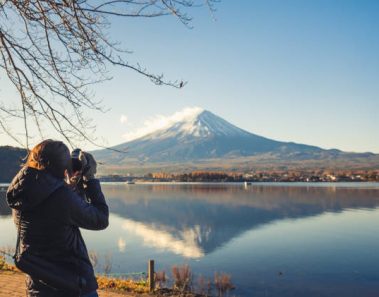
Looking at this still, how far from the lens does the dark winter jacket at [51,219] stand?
202cm

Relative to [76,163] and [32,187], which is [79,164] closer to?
[76,163]

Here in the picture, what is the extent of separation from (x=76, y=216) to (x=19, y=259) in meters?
0.36

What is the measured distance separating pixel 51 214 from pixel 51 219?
0.03m

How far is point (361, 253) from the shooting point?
18094 mm

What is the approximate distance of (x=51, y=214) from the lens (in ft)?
6.73

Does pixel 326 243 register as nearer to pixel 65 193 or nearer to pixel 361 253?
pixel 361 253

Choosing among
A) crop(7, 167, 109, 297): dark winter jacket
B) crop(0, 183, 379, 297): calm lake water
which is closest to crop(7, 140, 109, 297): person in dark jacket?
crop(7, 167, 109, 297): dark winter jacket

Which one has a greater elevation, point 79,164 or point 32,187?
point 79,164

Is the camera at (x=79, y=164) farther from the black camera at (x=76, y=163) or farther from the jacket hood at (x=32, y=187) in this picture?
the jacket hood at (x=32, y=187)

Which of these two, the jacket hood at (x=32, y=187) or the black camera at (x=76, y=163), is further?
the black camera at (x=76, y=163)

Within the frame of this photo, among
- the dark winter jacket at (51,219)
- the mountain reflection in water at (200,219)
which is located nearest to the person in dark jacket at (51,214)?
the dark winter jacket at (51,219)

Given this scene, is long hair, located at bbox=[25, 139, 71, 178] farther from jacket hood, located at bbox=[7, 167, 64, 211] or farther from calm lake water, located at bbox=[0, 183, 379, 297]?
calm lake water, located at bbox=[0, 183, 379, 297]

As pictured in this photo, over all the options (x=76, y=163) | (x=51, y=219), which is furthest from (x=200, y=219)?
(x=51, y=219)

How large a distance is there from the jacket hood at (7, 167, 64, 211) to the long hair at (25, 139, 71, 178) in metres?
0.03
